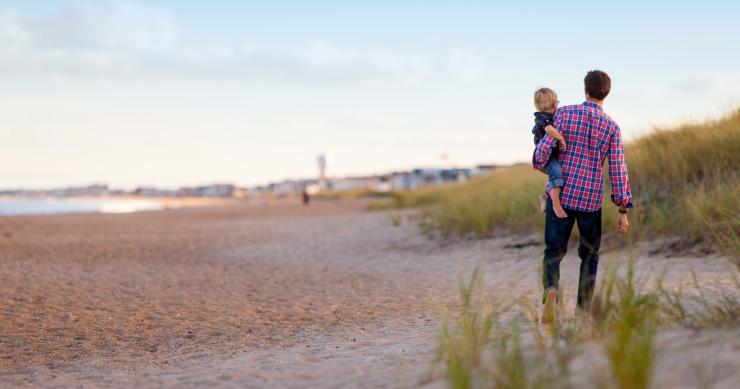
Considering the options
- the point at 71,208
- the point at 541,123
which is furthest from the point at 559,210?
the point at 71,208

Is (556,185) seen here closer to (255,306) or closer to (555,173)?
(555,173)

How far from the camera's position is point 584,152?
16.7 ft

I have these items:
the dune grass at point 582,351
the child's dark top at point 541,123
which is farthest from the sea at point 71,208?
the dune grass at point 582,351

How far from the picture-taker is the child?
500 cm

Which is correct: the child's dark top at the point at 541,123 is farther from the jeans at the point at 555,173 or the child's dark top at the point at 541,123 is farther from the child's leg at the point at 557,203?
the child's leg at the point at 557,203

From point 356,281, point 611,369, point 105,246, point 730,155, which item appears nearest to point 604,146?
point 611,369

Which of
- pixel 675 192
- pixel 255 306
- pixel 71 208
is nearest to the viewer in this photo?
pixel 255 306

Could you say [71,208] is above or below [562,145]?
below

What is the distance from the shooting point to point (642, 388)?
2.89m

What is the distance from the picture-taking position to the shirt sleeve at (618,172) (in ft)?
16.8

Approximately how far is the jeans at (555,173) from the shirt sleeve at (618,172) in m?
0.40

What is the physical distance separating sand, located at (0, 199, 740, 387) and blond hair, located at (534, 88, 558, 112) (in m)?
1.20

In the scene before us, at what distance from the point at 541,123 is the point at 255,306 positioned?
4.16m

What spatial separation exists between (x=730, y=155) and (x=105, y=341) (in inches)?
367
